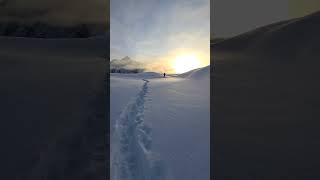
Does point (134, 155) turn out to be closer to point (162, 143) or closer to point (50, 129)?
point (162, 143)

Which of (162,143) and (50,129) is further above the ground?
(50,129)

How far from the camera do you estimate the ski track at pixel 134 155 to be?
89.1 inches

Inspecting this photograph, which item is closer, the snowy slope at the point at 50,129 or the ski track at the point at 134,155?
the snowy slope at the point at 50,129

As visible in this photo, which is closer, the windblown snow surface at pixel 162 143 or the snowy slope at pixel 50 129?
the snowy slope at pixel 50 129

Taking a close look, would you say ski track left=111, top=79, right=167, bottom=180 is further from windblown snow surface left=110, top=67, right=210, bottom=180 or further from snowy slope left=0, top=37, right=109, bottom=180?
snowy slope left=0, top=37, right=109, bottom=180

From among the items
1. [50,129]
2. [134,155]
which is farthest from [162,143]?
[50,129]

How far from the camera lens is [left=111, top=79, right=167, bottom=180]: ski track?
226 cm

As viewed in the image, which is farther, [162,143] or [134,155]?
[162,143]

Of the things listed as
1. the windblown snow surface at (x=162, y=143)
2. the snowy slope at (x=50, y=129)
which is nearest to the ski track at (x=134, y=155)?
the windblown snow surface at (x=162, y=143)

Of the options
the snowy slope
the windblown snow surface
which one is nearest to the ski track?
the windblown snow surface

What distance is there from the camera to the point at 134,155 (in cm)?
257

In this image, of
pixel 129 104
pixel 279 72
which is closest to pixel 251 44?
pixel 279 72

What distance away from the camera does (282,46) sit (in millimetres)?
7578

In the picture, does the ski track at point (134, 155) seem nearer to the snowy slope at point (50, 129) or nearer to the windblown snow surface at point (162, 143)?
the windblown snow surface at point (162, 143)
